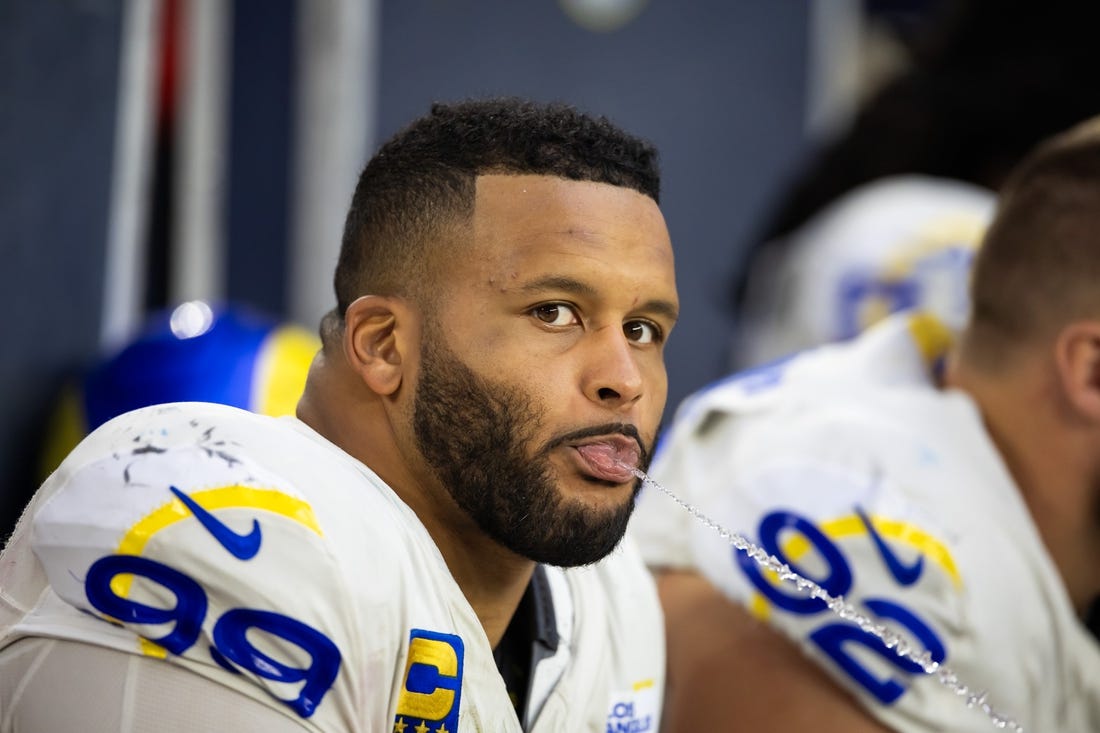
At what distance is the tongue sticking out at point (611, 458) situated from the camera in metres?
1.13

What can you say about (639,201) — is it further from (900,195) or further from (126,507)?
(900,195)

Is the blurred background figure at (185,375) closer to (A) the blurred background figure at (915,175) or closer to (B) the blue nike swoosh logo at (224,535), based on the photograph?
(B) the blue nike swoosh logo at (224,535)

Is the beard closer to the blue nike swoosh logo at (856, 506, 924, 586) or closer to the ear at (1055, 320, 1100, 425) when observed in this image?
the blue nike swoosh logo at (856, 506, 924, 586)

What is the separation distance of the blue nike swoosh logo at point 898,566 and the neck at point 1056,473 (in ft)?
0.80

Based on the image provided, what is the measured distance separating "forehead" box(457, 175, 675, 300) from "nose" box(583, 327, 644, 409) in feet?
0.14

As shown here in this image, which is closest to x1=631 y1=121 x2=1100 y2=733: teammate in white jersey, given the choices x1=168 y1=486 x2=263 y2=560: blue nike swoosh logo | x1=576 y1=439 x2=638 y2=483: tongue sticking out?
x1=576 y1=439 x2=638 y2=483: tongue sticking out

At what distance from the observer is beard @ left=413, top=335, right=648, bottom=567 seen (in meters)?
1.12

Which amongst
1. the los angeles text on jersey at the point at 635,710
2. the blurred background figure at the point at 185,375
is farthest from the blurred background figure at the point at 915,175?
the los angeles text on jersey at the point at 635,710

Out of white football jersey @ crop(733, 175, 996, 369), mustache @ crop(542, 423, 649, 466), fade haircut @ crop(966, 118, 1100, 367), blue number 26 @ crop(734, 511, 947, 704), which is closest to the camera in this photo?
mustache @ crop(542, 423, 649, 466)

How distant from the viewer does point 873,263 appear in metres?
2.73

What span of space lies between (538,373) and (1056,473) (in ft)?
2.79

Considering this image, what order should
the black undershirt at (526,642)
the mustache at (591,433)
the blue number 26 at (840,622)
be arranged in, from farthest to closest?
the blue number 26 at (840,622)
the black undershirt at (526,642)
the mustache at (591,433)

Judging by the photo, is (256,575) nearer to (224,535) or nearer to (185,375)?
(224,535)

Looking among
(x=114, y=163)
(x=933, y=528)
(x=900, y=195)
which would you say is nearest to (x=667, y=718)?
(x=933, y=528)
